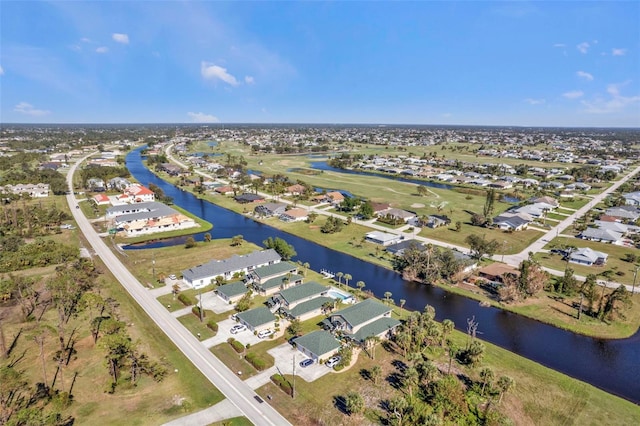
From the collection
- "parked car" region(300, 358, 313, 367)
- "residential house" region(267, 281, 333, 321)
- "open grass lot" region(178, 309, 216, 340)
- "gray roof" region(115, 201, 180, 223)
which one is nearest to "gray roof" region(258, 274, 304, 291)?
"residential house" region(267, 281, 333, 321)

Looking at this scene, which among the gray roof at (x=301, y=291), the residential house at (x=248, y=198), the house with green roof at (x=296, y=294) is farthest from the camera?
the residential house at (x=248, y=198)

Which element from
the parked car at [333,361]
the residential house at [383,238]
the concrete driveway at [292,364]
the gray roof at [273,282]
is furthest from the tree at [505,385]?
the residential house at [383,238]

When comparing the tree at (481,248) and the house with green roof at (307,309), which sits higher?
the tree at (481,248)

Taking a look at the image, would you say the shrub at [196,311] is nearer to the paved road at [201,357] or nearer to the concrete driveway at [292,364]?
the paved road at [201,357]

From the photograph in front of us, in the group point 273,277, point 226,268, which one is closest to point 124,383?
point 226,268

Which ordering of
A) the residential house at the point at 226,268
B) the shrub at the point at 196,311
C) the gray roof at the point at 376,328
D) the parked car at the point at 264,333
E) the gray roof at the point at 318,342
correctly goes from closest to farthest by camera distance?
the gray roof at the point at 318,342, the gray roof at the point at 376,328, the parked car at the point at 264,333, the shrub at the point at 196,311, the residential house at the point at 226,268
